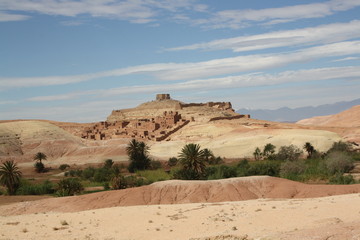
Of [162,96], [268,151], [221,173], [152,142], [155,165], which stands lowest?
[221,173]

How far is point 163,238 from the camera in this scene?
695 inches

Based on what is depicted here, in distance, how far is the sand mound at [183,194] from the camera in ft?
91.6

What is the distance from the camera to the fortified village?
93438 mm

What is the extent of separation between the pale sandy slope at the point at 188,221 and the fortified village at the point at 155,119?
2492 inches

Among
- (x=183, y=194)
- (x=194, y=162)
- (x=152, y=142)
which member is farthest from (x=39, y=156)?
(x=183, y=194)

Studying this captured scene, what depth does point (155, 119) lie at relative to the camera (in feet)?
331

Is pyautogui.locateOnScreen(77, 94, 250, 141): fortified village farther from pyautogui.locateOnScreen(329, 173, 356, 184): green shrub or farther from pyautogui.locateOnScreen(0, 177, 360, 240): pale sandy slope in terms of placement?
pyautogui.locateOnScreen(0, 177, 360, 240): pale sandy slope

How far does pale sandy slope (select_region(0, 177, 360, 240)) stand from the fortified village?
208 ft

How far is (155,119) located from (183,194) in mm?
72068

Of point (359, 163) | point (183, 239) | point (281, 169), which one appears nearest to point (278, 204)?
point (183, 239)

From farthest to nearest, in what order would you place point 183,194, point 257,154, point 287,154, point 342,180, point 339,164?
point 257,154, point 287,154, point 339,164, point 342,180, point 183,194

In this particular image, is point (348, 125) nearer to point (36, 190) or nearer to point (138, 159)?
point (138, 159)

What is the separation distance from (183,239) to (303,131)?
66.0 m

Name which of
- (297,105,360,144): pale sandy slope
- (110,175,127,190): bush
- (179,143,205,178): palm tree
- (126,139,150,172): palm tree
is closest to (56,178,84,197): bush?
(110,175,127,190): bush
